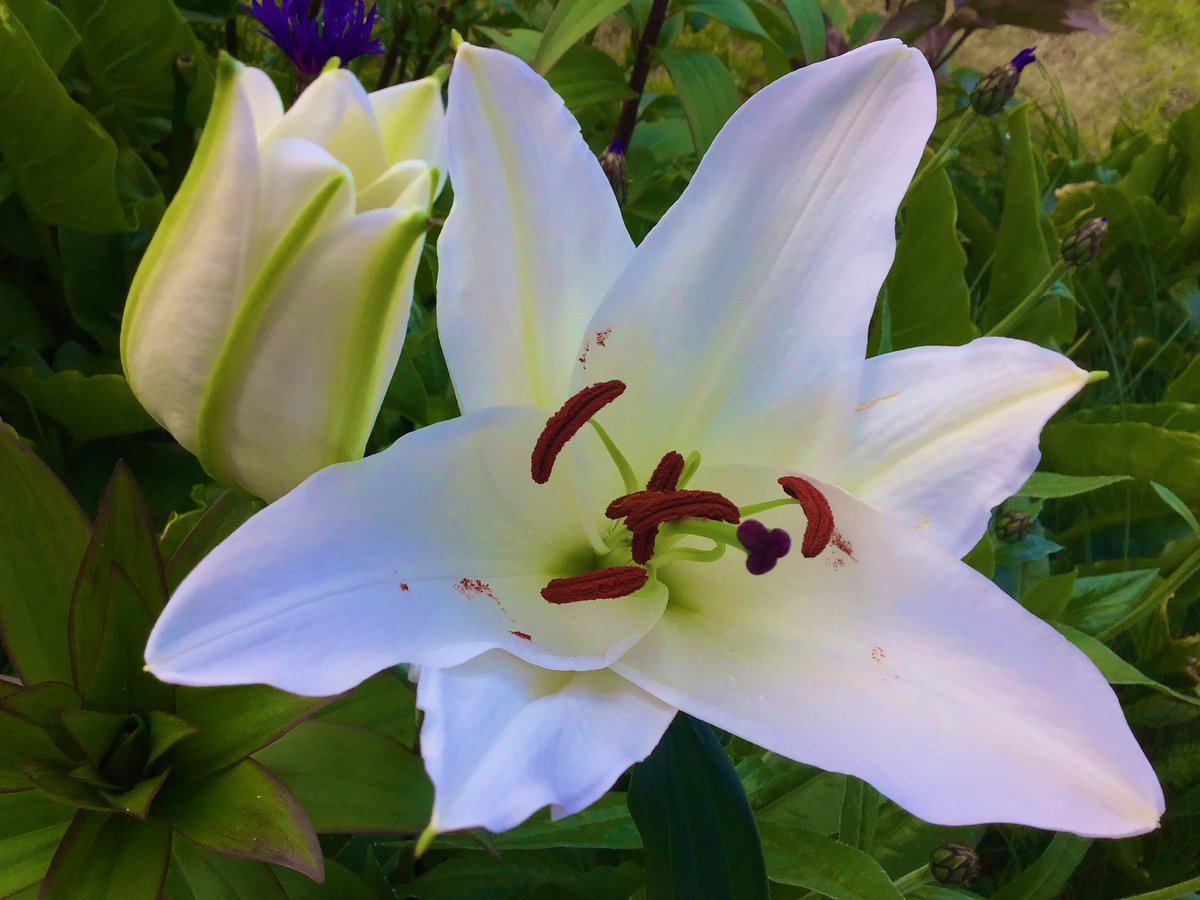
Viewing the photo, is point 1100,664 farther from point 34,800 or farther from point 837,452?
point 34,800

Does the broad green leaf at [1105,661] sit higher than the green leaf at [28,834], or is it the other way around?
the green leaf at [28,834]

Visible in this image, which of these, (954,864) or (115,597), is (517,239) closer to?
(115,597)

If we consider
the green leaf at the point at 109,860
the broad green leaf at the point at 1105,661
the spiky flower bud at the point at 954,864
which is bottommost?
the broad green leaf at the point at 1105,661

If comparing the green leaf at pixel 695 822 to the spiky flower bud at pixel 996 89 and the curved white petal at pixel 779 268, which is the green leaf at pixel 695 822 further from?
the spiky flower bud at pixel 996 89

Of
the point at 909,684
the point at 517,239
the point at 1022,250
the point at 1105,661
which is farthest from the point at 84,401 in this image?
the point at 1022,250

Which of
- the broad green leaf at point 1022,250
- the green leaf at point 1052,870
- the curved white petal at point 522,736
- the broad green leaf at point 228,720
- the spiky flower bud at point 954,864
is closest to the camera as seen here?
the curved white petal at point 522,736

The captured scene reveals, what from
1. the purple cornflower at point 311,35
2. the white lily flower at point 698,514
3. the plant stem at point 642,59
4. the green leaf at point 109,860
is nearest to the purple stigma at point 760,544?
the white lily flower at point 698,514

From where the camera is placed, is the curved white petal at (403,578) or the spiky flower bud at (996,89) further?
the spiky flower bud at (996,89)
